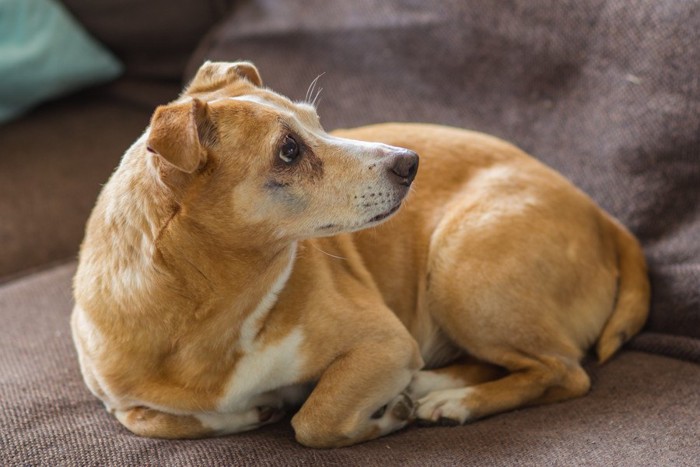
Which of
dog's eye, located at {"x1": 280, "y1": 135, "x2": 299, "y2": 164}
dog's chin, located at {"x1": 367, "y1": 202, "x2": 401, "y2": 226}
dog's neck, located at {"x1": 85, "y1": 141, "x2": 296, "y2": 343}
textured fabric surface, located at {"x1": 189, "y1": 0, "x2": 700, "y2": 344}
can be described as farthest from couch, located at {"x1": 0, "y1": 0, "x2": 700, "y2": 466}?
dog's eye, located at {"x1": 280, "y1": 135, "x2": 299, "y2": 164}

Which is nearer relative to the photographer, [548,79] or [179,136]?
[179,136]

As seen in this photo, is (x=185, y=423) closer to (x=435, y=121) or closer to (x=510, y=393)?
(x=510, y=393)

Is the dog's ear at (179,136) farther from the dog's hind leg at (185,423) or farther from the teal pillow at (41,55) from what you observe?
the teal pillow at (41,55)

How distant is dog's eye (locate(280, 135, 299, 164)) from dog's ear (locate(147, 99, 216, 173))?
0.54 feet

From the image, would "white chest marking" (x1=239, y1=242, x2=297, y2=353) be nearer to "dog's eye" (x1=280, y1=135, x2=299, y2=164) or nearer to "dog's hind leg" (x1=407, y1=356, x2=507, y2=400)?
"dog's eye" (x1=280, y1=135, x2=299, y2=164)

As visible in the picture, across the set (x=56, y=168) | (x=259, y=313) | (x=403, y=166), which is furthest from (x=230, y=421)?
(x=56, y=168)

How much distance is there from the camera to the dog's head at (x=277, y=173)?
1598 millimetres

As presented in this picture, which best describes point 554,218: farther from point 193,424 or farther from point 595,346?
point 193,424

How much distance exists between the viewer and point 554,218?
201cm

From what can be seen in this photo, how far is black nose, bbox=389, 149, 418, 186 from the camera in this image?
5.49 feet

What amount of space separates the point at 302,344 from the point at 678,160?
116cm

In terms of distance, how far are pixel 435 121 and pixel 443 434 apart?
1175 millimetres

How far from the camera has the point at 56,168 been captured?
294cm

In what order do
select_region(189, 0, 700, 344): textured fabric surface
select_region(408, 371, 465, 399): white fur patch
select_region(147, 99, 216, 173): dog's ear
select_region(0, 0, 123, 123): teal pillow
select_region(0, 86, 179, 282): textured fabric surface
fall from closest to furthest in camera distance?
select_region(147, 99, 216, 173): dog's ear, select_region(408, 371, 465, 399): white fur patch, select_region(189, 0, 700, 344): textured fabric surface, select_region(0, 86, 179, 282): textured fabric surface, select_region(0, 0, 123, 123): teal pillow
